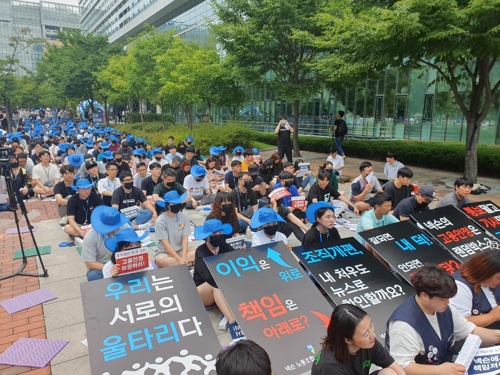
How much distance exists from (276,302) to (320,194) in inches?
158

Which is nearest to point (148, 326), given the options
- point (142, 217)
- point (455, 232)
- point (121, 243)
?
point (121, 243)

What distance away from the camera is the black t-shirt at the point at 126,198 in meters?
7.54

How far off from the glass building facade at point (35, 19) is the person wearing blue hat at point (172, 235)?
99.4 m

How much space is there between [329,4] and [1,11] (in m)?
101

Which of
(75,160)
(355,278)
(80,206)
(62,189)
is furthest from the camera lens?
(75,160)

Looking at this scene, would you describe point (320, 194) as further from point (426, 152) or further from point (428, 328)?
point (426, 152)

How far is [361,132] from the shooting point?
73.7 ft

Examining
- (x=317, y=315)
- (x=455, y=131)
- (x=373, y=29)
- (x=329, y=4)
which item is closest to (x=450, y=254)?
(x=317, y=315)

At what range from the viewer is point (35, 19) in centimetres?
9850

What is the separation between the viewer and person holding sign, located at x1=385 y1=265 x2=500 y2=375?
2.90m

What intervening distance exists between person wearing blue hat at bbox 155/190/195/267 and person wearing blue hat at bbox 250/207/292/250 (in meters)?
1.12

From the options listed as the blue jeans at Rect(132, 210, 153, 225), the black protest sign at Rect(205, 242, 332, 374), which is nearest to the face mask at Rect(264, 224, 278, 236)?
the black protest sign at Rect(205, 242, 332, 374)

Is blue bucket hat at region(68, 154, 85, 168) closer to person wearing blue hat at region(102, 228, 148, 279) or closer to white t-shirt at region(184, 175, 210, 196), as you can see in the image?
white t-shirt at region(184, 175, 210, 196)

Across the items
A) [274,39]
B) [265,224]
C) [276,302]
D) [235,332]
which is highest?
[274,39]
